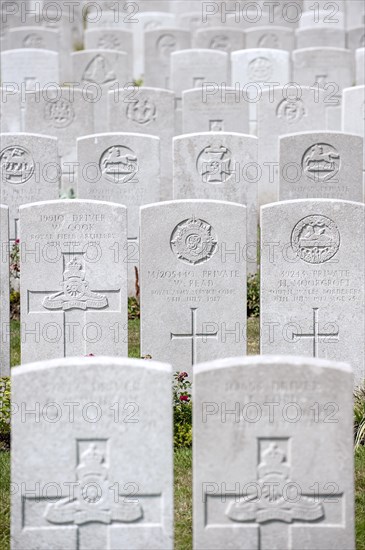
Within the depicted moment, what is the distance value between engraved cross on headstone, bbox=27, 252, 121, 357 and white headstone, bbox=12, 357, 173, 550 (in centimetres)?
261

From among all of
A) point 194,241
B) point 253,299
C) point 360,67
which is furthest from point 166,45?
point 194,241

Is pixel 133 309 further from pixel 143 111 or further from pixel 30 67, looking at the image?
pixel 30 67

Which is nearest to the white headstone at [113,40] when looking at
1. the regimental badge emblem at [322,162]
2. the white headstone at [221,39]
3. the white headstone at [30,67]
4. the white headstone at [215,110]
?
the white headstone at [221,39]

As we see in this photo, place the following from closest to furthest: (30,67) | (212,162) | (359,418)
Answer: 1. (359,418)
2. (212,162)
3. (30,67)

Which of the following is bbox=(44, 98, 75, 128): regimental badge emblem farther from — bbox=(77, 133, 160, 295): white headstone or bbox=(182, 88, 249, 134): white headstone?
bbox=(77, 133, 160, 295): white headstone

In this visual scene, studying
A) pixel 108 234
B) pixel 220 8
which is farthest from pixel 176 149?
pixel 220 8

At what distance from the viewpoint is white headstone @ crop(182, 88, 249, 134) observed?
40.9 ft

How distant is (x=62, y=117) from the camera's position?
12320mm

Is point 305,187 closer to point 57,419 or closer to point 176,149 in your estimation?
point 176,149

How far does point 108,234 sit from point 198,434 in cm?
275

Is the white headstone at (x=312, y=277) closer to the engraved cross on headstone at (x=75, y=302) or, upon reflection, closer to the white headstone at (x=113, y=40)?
the engraved cross on headstone at (x=75, y=302)

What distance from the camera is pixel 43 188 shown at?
10.0m

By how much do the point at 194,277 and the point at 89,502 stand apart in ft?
9.15

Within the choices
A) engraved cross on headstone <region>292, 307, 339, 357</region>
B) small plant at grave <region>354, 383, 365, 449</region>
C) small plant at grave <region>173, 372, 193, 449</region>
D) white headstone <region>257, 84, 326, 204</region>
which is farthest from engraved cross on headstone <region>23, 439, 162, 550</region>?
white headstone <region>257, 84, 326, 204</region>
